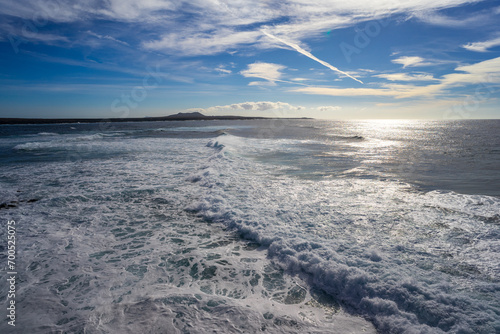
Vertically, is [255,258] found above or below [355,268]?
below

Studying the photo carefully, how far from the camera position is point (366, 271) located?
15.3 ft

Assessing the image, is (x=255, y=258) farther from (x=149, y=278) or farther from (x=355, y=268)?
(x=149, y=278)

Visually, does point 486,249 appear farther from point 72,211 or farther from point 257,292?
point 72,211

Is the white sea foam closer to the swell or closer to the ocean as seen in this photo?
the ocean

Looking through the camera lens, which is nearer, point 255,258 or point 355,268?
point 355,268

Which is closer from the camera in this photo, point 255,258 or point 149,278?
point 149,278

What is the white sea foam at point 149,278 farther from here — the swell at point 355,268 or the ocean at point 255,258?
the swell at point 355,268

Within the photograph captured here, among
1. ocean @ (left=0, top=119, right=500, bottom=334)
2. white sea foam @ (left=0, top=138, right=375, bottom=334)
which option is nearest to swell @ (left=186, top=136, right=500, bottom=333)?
ocean @ (left=0, top=119, right=500, bottom=334)

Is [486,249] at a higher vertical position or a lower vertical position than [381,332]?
higher

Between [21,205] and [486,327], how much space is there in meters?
12.2

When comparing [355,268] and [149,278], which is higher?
[355,268]

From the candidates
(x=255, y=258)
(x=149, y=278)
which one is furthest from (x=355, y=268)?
(x=149, y=278)

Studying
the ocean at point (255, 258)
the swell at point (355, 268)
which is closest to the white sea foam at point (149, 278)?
the ocean at point (255, 258)

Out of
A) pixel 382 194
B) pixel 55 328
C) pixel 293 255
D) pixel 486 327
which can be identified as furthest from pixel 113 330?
pixel 382 194
